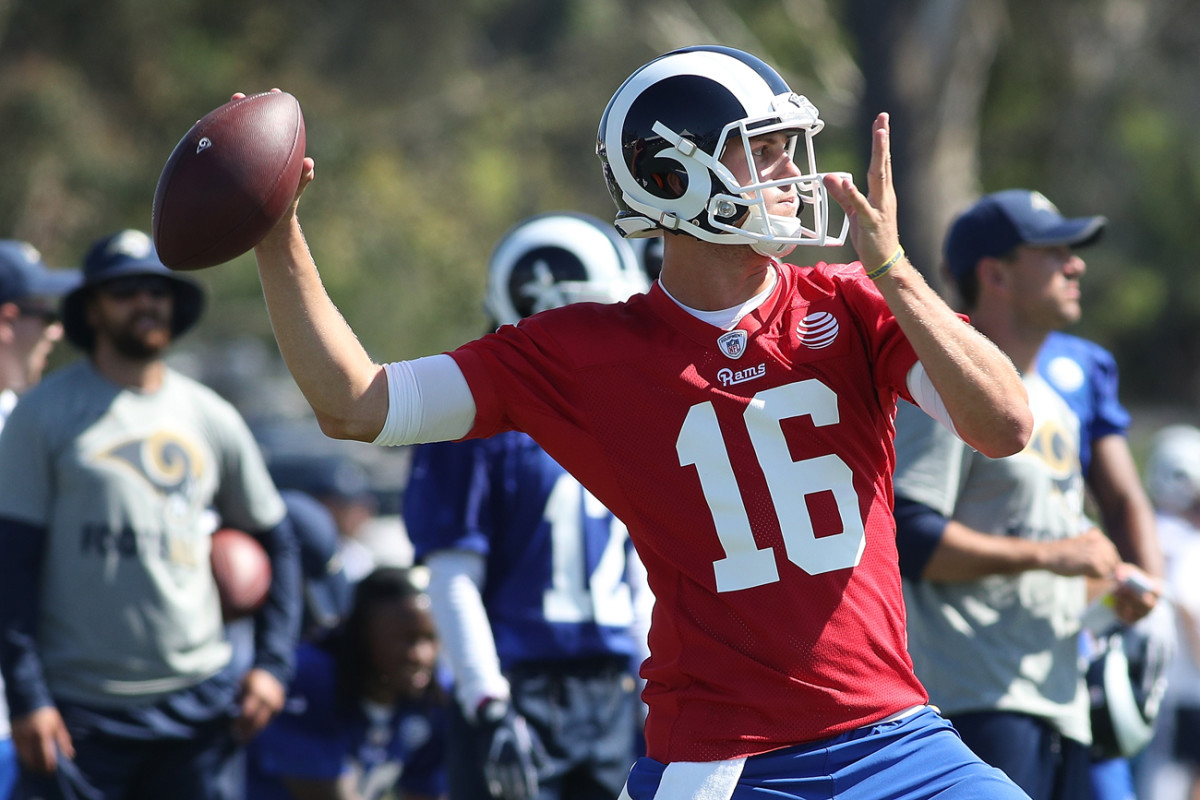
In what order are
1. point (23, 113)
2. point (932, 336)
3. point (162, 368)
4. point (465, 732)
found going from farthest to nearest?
point (23, 113)
point (162, 368)
point (465, 732)
point (932, 336)

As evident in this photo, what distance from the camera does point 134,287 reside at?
Answer: 5047 millimetres

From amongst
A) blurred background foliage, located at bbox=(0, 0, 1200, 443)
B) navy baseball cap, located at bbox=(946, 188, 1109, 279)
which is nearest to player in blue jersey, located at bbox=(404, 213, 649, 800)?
navy baseball cap, located at bbox=(946, 188, 1109, 279)

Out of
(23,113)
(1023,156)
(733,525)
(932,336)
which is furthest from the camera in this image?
(1023,156)

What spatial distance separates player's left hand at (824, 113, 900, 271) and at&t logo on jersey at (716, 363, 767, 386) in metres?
0.31

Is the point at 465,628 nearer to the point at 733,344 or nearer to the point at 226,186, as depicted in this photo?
the point at 733,344

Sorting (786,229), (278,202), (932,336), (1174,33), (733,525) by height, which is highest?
(1174,33)

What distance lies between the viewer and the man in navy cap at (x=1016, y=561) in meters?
4.11

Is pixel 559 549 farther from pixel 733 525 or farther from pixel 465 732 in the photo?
pixel 733 525

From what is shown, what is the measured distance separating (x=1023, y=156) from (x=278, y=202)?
75.4 ft

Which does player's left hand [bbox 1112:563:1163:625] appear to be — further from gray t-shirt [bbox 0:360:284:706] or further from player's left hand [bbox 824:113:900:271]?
gray t-shirt [bbox 0:360:284:706]

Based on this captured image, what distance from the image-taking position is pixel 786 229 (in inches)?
111

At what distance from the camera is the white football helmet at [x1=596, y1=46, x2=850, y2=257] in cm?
282

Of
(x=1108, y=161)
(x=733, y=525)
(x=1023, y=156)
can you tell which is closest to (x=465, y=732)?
(x=733, y=525)

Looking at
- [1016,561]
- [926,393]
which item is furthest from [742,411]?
[1016,561]
